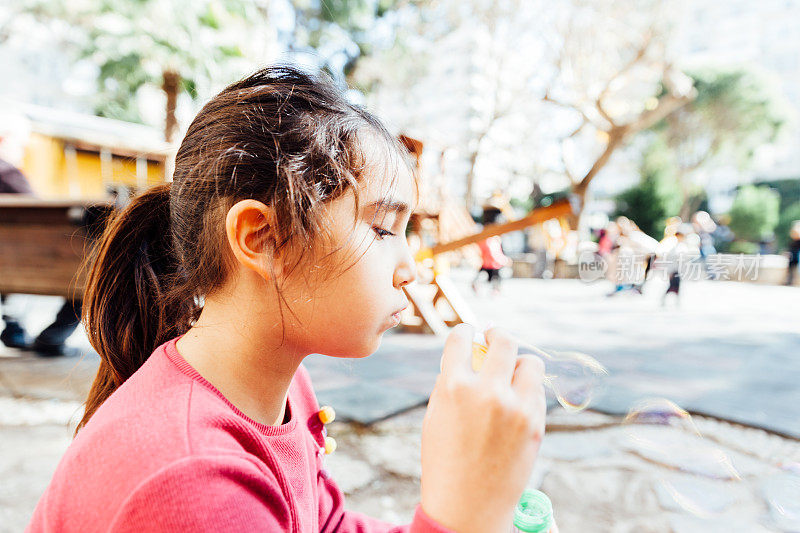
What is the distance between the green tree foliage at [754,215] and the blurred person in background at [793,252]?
259 inches

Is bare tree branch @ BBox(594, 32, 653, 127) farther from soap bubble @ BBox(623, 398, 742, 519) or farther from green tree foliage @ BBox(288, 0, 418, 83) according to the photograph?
soap bubble @ BBox(623, 398, 742, 519)

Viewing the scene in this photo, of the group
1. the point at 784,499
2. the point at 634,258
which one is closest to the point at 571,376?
the point at 784,499

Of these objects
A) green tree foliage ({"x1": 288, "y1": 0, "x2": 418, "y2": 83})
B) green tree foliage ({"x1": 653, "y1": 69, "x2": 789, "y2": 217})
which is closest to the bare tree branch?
green tree foliage ({"x1": 288, "y1": 0, "x2": 418, "y2": 83})

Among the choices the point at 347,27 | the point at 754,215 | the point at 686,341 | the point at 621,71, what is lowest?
the point at 686,341

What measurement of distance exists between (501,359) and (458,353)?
0.15ft

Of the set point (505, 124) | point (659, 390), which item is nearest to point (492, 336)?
point (659, 390)

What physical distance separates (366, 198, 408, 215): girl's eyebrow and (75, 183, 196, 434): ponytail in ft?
1.08

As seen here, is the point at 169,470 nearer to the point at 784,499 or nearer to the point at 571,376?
the point at 571,376

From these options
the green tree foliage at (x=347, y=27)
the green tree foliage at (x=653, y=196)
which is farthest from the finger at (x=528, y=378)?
the green tree foliage at (x=653, y=196)

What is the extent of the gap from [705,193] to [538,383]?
19426 mm

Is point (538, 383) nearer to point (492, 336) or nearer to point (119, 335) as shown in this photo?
point (492, 336)

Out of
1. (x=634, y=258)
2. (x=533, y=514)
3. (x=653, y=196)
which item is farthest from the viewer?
(x=653, y=196)

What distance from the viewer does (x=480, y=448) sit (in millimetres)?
453

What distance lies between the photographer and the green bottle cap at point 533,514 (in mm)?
562
